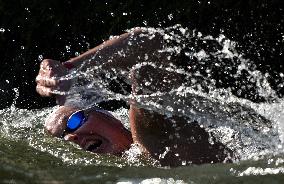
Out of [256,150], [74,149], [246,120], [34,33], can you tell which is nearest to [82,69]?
[74,149]

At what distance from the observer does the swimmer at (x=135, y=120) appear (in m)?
3.23

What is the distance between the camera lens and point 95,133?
3752 mm

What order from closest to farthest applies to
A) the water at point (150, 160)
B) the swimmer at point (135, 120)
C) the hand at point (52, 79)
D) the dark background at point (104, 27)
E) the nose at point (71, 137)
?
the water at point (150, 160), the hand at point (52, 79), the swimmer at point (135, 120), the nose at point (71, 137), the dark background at point (104, 27)

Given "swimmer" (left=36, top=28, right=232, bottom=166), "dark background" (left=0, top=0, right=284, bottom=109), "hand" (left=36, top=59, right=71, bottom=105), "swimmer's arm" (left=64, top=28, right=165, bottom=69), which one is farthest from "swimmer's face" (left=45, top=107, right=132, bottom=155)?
"dark background" (left=0, top=0, right=284, bottom=109)

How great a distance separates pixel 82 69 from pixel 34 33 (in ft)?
18.3

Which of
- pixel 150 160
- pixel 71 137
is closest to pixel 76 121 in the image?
pixel 71 137

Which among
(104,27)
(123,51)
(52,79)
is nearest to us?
(52,79)

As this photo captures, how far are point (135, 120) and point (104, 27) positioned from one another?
4646mm

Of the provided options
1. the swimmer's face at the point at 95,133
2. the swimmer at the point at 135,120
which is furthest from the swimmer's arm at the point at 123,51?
the swimmer's face at the point at 95,133

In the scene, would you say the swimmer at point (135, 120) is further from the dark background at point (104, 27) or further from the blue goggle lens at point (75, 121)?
the dark background at point (104, 27)

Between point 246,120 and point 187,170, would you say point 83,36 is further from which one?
point 187,170

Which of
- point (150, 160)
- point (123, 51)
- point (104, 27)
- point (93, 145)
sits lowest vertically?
point (150, 160)

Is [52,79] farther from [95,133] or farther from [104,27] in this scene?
[104,27]

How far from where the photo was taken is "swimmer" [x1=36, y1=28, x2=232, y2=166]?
10.6 feet
